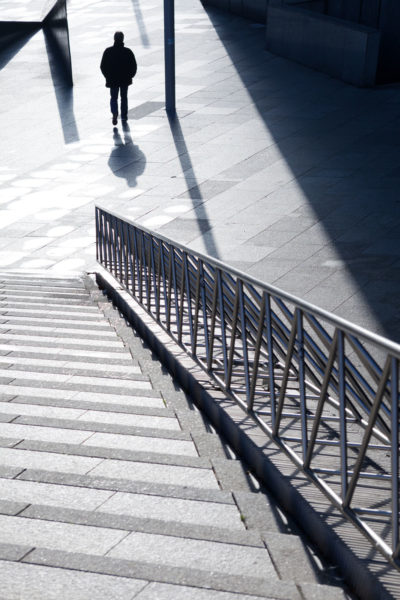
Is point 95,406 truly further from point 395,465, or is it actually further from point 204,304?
point 395,465

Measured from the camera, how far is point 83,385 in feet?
16.5

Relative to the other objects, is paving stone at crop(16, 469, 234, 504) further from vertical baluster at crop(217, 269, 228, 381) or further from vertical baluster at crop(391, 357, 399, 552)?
vertical baluster at crop(217, 269, 228, 381)

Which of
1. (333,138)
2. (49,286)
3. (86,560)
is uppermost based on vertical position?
(86,560)

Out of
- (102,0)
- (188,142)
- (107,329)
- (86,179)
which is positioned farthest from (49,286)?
(102,0)

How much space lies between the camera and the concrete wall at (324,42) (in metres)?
17.0

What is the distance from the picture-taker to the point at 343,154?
520 inches

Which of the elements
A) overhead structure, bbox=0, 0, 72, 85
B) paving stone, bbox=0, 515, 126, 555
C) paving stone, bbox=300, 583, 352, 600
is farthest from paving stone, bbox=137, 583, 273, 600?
overhead structure, bbox=0, 0, 72, 85

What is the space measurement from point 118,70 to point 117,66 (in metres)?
0.08

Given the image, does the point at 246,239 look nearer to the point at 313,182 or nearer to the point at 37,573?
the point at 313,182

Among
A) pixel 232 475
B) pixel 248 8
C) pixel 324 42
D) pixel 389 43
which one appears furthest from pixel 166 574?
pixel 248 8

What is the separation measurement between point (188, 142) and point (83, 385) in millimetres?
9972

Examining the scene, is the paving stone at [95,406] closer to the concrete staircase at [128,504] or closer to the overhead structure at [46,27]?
the concrete staircase at [128,504]

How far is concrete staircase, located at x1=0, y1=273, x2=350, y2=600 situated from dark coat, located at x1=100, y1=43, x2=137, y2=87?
11392 mm

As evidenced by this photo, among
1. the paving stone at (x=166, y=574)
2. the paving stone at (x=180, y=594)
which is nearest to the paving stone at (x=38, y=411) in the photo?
the paving stone at (x=166, y=574)
